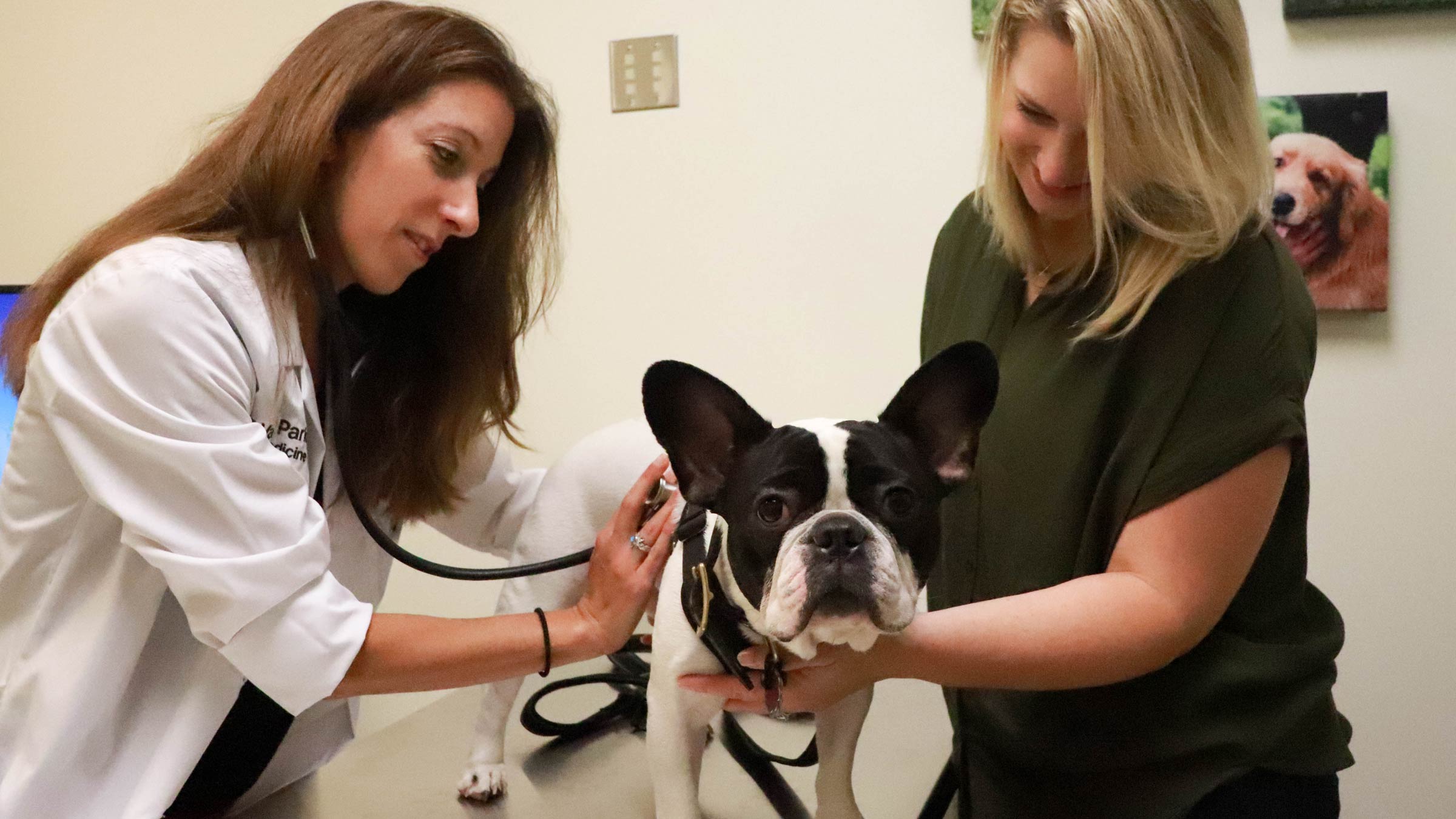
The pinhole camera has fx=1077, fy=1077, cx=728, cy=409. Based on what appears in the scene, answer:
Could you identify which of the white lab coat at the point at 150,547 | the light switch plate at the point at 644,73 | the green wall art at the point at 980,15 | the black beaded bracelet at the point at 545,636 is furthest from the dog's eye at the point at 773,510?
the light switch plate at the point at 644,73

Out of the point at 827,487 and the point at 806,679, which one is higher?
the point at 827,487

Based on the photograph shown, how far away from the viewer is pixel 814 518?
101 cm

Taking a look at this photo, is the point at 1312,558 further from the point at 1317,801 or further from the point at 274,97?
the point at 274,97

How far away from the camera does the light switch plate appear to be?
221cm

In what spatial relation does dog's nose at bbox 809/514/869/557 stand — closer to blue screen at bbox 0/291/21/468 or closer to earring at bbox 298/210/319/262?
earring at bbox 298/210/319/262

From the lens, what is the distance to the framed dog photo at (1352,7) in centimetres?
171

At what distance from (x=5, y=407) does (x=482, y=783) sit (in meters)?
0.92

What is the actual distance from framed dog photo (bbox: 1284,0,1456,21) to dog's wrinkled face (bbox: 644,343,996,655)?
119 cm

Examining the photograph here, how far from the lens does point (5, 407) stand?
5.14 feet

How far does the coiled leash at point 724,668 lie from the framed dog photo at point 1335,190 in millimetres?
1193

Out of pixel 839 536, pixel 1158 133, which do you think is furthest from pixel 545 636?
pixel 1158 133

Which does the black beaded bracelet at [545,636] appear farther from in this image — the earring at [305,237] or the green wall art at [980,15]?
the green wall art at [980,15]

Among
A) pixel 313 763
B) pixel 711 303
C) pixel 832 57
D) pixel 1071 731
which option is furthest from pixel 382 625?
pixel 832 57

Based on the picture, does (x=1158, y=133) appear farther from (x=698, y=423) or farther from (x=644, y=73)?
(x=644, y=73)
